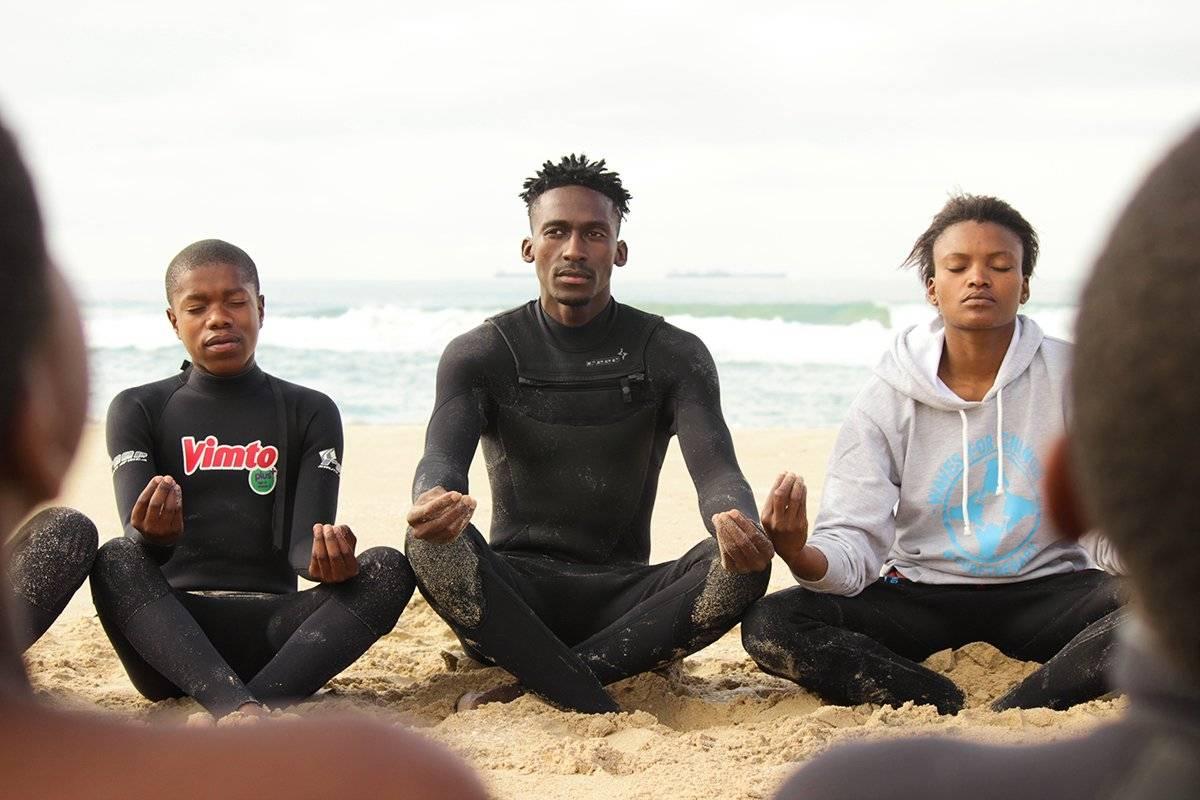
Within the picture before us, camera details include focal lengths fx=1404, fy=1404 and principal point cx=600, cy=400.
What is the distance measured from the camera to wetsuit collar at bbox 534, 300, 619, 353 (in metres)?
5.20

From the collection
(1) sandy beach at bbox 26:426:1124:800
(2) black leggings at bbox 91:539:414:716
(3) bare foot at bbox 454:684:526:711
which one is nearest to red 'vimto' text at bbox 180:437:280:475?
(2) black leggings at bbox 91:539:414:716

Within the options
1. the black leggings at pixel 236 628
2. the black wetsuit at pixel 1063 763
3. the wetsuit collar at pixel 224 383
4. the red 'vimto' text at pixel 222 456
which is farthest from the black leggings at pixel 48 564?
the black wetsuit at pixel 1063 763

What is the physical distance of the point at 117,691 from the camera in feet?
16.0

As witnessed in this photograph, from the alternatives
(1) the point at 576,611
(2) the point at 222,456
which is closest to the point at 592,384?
(1) the point at 576,611

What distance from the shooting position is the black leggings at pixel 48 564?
13.8ft

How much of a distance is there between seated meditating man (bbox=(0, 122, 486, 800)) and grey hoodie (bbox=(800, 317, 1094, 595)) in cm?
357

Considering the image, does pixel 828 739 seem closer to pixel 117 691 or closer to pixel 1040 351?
pixel 1040 351

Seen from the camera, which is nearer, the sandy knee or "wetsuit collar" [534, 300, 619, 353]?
the sandy knee

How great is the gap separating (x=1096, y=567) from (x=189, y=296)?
3.20 meters

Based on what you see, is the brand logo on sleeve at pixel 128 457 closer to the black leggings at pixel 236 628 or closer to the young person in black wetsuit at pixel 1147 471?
the black leggings at pixel 236 628

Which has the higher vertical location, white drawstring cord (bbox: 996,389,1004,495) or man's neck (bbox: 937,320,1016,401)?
man's neck (bbox: 937,320,1016,401)

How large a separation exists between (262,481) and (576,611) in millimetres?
1154

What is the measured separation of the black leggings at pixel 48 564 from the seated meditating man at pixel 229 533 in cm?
10

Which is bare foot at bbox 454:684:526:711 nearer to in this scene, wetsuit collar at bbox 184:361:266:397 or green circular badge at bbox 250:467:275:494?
green circular badge at bbox 250:467:275:494
